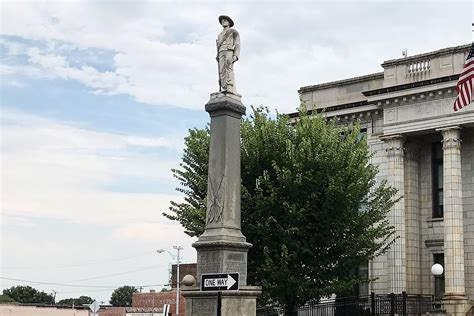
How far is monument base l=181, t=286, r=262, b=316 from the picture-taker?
1444cm

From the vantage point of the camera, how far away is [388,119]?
32.9m

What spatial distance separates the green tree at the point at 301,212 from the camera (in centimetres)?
2422

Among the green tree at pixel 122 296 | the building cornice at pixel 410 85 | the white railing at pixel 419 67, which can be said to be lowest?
the green tree at pixel 122 296

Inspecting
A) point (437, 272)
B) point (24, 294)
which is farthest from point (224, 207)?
point (24, 294)

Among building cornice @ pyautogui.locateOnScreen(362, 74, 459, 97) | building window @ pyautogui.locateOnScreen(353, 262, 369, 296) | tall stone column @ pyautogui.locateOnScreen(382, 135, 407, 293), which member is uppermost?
building cornice @ pyautogui.locateOnScreen(362, 74, 459, 97)

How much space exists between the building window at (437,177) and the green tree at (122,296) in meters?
137

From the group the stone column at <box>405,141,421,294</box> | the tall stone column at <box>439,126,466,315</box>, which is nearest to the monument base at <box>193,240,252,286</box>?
the tall stone column at <box>439,126,466,315</box>

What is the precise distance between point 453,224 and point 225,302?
1817cm

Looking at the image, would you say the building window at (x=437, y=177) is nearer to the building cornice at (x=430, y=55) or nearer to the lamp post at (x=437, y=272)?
the lamp post at (x=437, y=272)

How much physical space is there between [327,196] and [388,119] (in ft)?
32.0

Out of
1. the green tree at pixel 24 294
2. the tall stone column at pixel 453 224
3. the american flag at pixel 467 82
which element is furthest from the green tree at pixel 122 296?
the american flag at pixel 467 82

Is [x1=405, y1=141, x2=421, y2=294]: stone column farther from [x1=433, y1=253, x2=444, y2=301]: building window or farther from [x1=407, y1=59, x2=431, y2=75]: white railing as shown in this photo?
[x1=407, y1=59, x2=431, y2=75]: white railing

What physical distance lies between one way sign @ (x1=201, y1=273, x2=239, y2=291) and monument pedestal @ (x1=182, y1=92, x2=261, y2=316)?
1.49m

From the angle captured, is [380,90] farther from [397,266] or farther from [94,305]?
[94,305]
